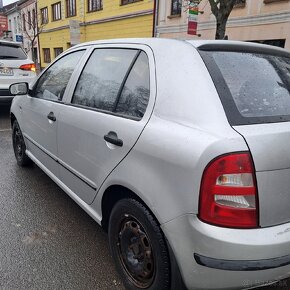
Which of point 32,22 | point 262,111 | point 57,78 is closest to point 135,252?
point 262,111

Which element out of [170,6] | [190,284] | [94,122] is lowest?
→ [190,284]

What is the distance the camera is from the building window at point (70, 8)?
2281cm

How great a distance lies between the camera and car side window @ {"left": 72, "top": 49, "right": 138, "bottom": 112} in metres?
2.28

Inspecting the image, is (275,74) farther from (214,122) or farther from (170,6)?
(170,6)

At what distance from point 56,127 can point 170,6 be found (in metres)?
13.0

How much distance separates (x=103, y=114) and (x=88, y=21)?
2077 cm

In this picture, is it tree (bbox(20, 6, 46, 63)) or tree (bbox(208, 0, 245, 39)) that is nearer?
tree (bbox(208, 0, 245, 39))

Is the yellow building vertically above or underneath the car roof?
above

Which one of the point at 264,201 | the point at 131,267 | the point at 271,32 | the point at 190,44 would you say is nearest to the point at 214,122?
the point at 264,201

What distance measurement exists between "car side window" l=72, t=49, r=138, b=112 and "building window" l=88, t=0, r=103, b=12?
62.1 ft

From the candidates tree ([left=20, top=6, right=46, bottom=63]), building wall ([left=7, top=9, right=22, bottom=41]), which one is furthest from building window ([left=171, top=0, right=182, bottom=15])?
building wall ([left=7, top=9, right=22, bottom=41])

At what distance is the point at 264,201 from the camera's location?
1.54m

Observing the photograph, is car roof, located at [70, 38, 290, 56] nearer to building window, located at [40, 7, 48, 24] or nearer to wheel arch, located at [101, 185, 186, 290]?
wheel arch, located at [101, 185, 186, 290]

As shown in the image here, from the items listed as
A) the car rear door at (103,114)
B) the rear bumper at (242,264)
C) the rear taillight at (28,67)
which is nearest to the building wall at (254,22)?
the rear taillight at (28,67)
